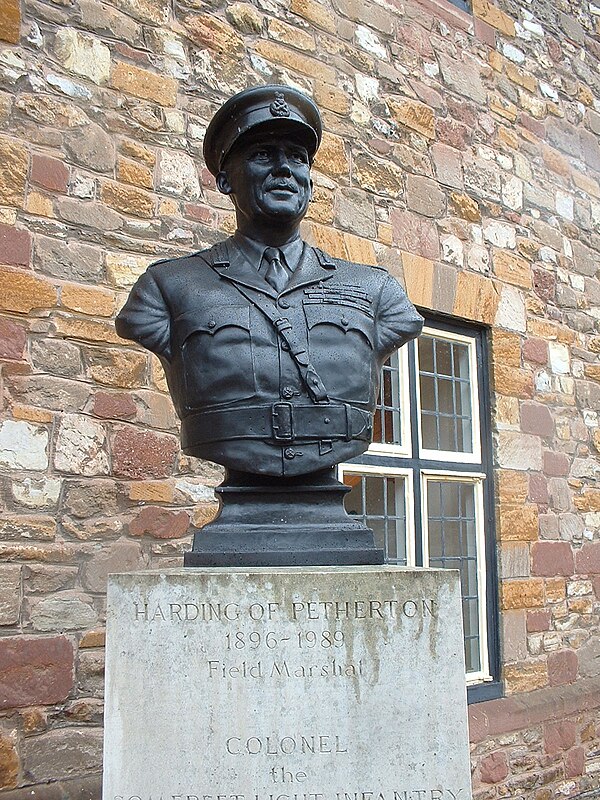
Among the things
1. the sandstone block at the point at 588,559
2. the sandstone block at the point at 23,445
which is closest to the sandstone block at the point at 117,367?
the sandstone block at the point at 23,445

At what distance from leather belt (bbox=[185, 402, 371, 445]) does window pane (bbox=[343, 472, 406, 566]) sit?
258 cm

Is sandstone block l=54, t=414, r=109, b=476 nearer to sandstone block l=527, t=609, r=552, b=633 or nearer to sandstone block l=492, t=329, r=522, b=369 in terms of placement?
sandstone block l=492, t=329, r=522, b=369

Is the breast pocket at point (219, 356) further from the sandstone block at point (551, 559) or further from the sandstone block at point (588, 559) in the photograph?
the sandstone block at point (588, 559)

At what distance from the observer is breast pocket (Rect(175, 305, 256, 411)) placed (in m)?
2.62

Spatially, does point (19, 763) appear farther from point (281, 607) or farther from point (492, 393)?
point (492, 393)

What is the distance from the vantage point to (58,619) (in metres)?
3.95

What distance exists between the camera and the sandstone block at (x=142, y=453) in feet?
13.9

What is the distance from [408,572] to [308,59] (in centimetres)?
384

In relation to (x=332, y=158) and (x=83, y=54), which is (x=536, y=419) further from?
(x=83, y=54)

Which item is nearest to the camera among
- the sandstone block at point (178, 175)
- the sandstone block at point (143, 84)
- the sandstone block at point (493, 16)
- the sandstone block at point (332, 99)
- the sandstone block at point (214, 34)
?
the sandstone block at point (143, 84)

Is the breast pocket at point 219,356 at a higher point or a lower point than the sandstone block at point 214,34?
lower

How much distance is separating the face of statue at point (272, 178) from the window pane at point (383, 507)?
2646mm

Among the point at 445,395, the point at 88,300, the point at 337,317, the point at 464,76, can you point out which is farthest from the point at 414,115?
the point at 337,317

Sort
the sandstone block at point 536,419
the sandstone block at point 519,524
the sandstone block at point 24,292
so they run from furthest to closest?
the sandstone block at point 536,419 < the sandstone block at point 519,524 < the sandstone block at point 24,292
